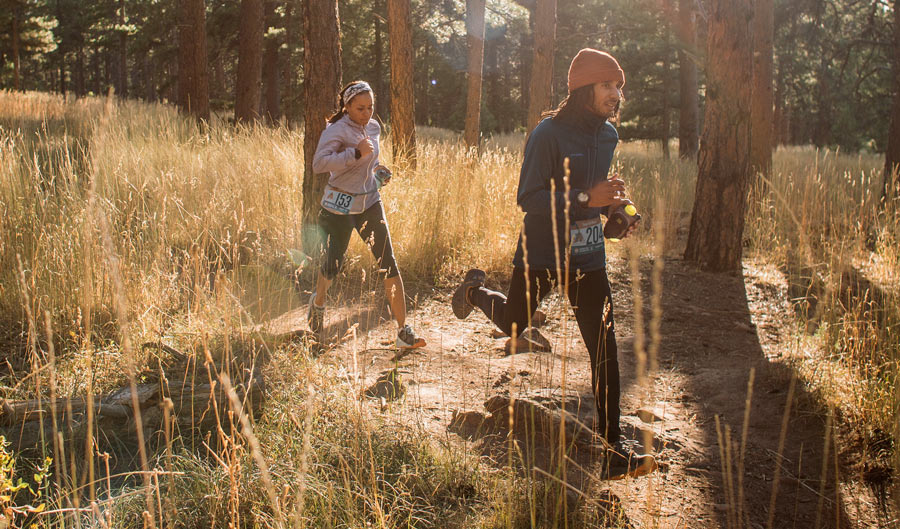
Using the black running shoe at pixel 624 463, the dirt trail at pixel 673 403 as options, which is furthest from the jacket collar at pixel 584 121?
the black running shoe at pixel 624 463

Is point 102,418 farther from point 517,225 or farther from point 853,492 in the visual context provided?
point 517,225

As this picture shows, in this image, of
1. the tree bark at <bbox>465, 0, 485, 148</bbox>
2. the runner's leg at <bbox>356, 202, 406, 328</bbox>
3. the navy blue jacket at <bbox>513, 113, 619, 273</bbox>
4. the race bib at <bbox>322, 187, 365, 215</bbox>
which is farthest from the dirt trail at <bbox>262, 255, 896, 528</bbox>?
the tree bark at <bbox>465, 0, 485, 148</bbox>

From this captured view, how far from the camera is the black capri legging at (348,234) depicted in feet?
16.0

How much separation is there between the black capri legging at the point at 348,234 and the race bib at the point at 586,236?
1.80 metres

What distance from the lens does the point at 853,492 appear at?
3.44 m

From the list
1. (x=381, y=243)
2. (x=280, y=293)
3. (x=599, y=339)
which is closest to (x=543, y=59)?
(x=280, y=293)

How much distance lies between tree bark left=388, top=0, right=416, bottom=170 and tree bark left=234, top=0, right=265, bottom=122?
6.18 meters

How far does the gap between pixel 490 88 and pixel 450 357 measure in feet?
114

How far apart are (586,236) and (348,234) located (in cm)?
207

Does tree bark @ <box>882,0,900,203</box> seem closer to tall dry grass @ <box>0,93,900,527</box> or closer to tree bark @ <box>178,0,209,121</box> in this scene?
tall dry grass @ <box>0,93,900,527</box>

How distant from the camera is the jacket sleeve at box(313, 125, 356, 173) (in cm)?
460

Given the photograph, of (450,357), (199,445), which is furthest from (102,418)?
(450,357)

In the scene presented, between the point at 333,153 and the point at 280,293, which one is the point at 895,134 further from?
the point at 280,293

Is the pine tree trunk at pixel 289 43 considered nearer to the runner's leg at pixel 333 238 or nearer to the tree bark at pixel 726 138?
the tree bark at pixel 726 138
